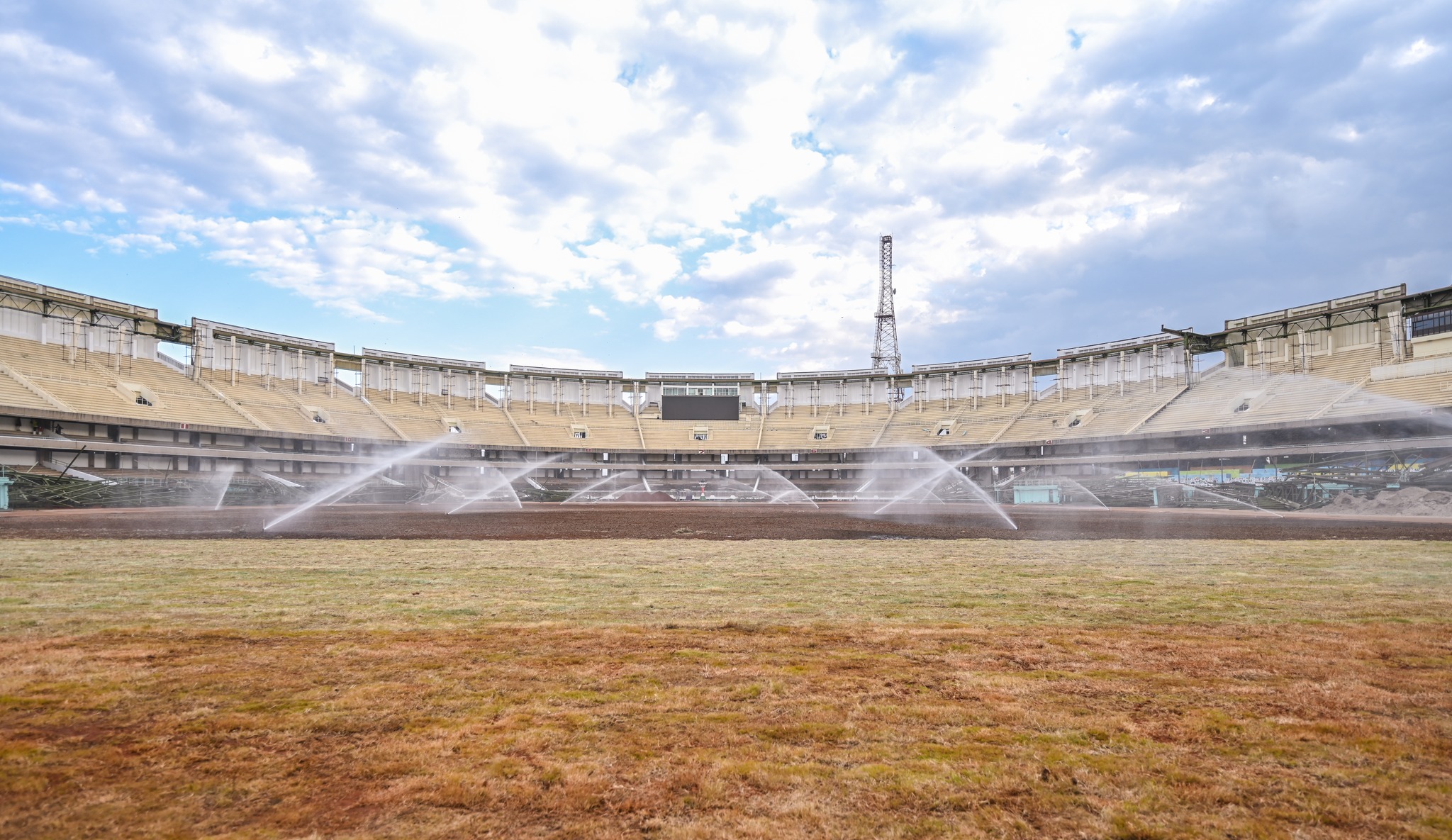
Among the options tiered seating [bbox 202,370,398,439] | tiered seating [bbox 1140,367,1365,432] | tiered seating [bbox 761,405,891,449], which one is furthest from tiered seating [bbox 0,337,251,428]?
tiered seating [bbox 1140,367,1365,432]

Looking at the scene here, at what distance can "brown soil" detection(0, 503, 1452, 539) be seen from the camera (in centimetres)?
1931

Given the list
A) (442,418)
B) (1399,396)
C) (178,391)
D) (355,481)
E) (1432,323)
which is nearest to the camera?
(1399,396)

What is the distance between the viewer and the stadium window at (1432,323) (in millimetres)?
45500

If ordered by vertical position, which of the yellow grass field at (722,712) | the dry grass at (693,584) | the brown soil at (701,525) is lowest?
the brown soil at (701,525)

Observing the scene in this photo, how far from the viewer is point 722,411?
84.0m

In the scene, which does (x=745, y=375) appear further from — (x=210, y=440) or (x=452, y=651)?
(x=452, y=651)

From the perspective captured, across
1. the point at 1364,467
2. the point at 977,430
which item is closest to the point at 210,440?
the point at 977,430

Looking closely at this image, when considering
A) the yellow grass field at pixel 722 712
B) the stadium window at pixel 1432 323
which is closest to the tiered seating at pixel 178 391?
the yellow grass field at pixel 722 712

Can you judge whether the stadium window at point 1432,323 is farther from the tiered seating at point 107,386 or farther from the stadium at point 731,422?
the tiered seating at point 107,386

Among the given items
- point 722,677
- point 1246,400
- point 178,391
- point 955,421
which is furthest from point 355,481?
point 1246,400

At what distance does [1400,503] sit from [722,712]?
4127cm

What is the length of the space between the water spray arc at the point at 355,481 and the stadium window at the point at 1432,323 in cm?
6851

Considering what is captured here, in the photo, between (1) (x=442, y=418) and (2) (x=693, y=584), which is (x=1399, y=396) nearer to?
(2) (x=693, y=584)

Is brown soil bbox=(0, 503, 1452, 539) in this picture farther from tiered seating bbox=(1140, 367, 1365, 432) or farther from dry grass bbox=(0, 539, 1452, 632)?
tiered seating bbox=(1140, 367, 1365, 432)
